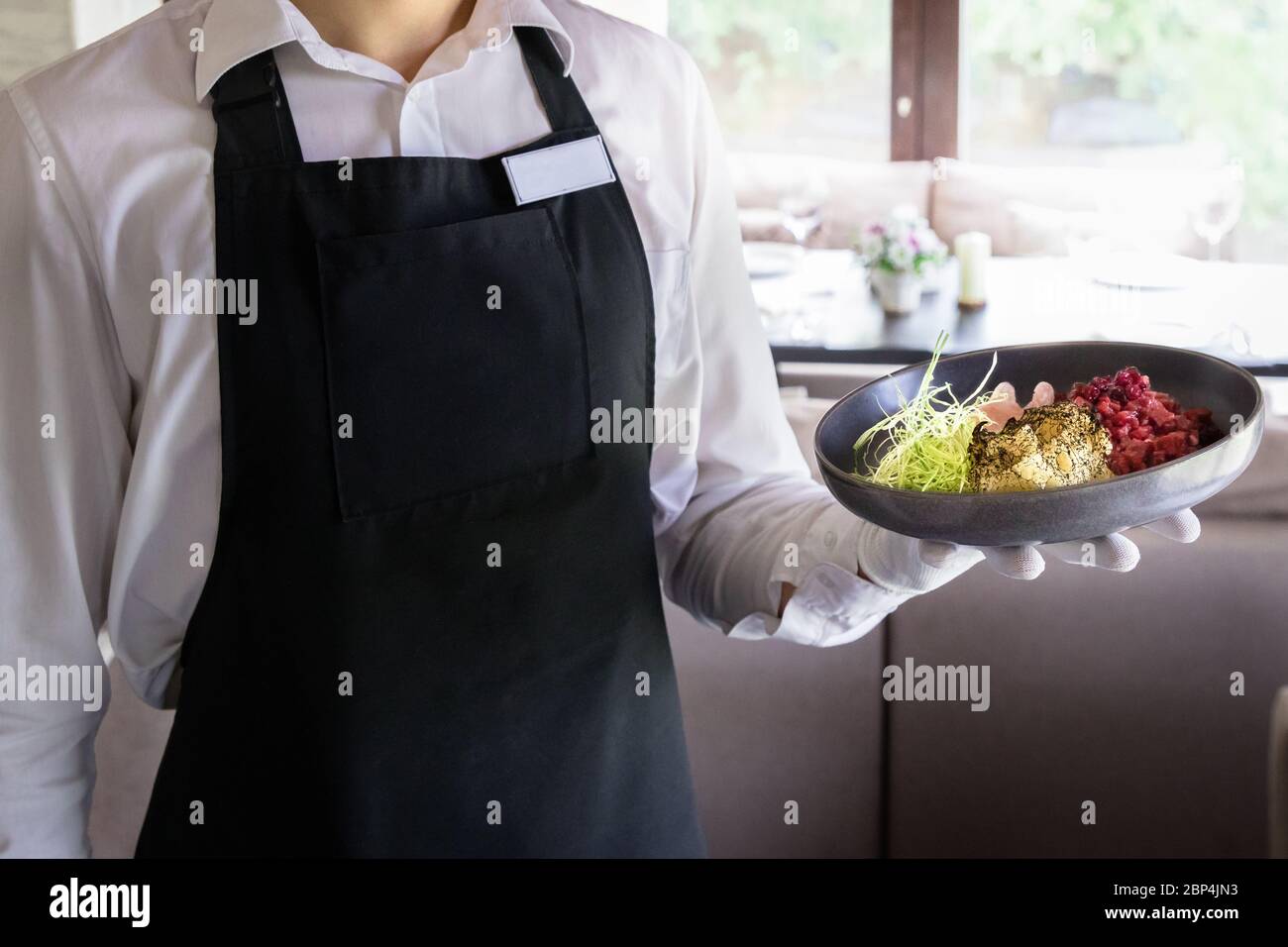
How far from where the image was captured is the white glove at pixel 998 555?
854 mm

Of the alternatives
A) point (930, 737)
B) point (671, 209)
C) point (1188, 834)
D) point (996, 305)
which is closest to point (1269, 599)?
point (1188, 834)

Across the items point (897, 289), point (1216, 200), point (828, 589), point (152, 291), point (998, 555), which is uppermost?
point (152, 291)

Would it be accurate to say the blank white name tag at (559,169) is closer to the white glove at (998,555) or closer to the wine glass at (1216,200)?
the white glove at (998,555)

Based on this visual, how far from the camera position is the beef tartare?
3.08 feet

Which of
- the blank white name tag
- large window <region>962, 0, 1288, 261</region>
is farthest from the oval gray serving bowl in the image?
large window <region>962, 0, 1288, 261</region>

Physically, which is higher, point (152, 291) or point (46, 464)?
point (152, 291)

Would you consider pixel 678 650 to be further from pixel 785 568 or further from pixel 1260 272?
pixel 1260 272

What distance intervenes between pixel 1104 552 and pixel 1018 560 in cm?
7

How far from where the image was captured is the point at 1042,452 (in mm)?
912

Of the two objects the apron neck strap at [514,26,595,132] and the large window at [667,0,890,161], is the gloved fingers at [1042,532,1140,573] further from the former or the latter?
the large window at [667,0,890,161]

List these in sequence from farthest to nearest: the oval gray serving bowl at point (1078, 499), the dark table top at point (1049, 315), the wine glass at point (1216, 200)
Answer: the wine glass at point (1216, 200), the dark table top at point (1049, 315), the oval gray serving bowl at point (1078, 499)

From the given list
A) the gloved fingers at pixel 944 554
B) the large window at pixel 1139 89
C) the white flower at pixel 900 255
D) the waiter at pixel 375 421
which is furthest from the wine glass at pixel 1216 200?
the gloved fingers at pixel 944 554

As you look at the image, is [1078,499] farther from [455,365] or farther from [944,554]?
[455,365]

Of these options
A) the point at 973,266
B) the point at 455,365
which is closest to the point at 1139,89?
the point at 973,266
